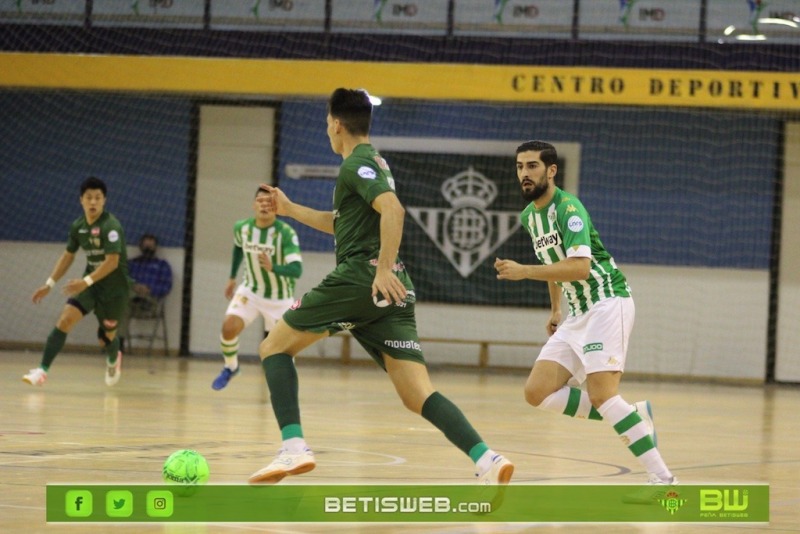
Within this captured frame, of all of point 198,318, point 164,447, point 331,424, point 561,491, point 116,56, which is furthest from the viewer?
point 198,318

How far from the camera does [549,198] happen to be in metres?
6.34

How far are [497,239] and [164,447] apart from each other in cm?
1135

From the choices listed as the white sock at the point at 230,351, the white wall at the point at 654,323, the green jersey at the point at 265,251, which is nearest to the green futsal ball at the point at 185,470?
the white sock at the point at 230,351

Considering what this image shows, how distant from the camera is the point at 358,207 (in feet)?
18.6

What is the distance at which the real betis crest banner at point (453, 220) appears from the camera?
18516 mm

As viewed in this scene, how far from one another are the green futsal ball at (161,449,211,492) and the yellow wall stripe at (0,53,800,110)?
11595 millimetres

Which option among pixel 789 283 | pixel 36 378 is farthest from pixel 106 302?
pixel 789 283

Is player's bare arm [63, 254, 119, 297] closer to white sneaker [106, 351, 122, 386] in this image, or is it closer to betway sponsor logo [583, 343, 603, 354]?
white sneaker [106, 351, 122, 386]

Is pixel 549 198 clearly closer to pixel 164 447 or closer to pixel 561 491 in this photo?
pixel 561 491

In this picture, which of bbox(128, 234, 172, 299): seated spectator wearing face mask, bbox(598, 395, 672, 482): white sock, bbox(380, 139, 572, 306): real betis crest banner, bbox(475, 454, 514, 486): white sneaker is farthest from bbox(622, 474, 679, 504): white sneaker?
bbox(128, 234, 172, 299): seated spectator wearing face mask

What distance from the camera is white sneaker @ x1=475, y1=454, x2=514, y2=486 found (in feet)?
17.3

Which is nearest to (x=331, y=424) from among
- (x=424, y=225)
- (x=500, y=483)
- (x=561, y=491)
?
(x=561, y=491)

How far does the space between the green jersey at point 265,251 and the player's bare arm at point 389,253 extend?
7.24m

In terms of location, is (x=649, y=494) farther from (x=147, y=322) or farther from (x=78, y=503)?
(x=147, y=322)
